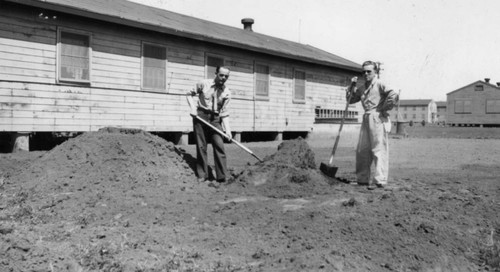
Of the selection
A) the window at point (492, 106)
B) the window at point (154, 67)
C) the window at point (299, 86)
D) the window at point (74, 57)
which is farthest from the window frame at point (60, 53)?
the window at point (492, 106)

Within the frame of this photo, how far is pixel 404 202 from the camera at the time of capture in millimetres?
5410

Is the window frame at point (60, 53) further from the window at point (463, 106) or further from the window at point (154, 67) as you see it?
the window at point (463, 106)

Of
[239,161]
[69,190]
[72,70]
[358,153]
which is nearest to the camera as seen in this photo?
[69,190]

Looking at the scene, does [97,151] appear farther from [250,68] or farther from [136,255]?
[250,68]

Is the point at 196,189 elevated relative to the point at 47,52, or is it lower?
lower

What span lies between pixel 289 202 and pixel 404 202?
58.0 inches

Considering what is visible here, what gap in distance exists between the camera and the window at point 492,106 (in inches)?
1748

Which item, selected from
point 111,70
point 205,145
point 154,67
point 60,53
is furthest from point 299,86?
point 205,145

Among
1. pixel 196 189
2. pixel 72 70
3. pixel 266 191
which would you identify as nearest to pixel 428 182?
pixel 266 191

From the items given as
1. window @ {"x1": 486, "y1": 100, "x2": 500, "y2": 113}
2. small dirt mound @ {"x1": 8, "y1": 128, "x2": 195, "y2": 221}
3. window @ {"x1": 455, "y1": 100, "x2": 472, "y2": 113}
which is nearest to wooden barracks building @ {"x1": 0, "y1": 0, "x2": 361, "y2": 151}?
small dirt mound @ {"x1": 8, "y1": 128, "x2": 195, "y2": 221}

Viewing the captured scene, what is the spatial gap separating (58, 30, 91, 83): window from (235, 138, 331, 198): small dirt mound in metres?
6.25

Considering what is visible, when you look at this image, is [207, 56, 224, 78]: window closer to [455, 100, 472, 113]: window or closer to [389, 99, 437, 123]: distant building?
[455, 100, 472, 113]: window

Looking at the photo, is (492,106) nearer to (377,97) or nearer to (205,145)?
(377,97)

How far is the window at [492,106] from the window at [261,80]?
1489 inches
